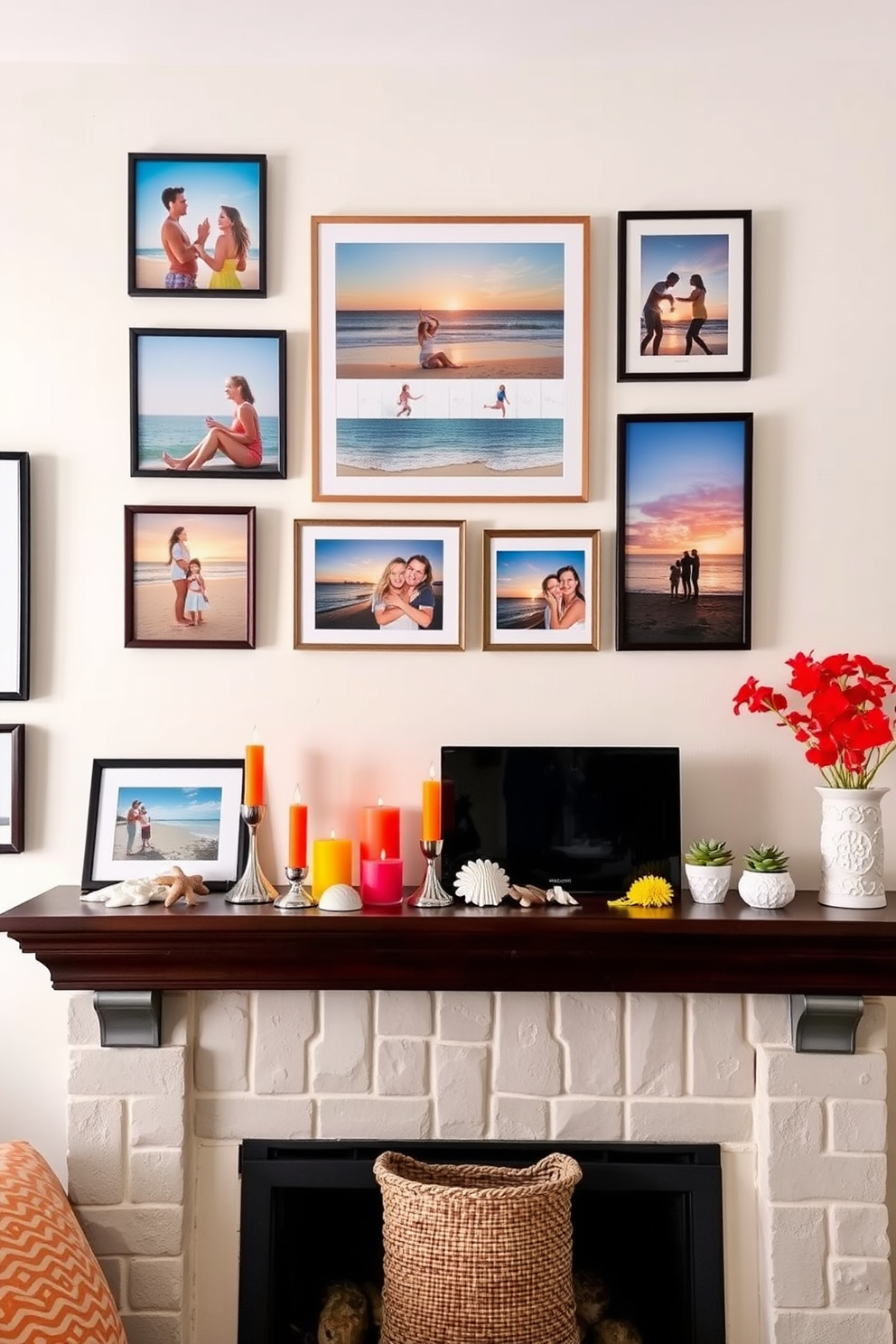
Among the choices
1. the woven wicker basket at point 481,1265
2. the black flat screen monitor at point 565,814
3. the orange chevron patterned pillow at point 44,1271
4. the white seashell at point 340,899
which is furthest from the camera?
the black flat screen monitor at point 565,814

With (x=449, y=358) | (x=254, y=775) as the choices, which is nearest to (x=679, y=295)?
(x=449, y=358)

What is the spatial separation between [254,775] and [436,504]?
0.60m

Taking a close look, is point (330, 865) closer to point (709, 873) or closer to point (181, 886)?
point (181, 886)

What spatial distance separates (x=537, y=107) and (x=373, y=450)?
2.34 feet

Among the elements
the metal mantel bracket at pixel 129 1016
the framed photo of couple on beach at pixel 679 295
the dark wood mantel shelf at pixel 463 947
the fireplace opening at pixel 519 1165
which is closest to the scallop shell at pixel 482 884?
the dark wood mantel shelf at pixel 463 947

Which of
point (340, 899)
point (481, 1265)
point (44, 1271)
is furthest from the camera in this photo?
point (340, 899)

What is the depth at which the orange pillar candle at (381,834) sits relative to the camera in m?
1.85

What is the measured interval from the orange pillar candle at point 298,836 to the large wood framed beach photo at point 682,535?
0.66 meters

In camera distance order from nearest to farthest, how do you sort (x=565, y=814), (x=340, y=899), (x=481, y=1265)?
1. (x=481, y=1265)
2. (x=340, y=899)
3. (x=565, y=814)

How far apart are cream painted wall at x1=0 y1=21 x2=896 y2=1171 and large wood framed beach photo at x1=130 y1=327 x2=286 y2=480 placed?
0.04 metres

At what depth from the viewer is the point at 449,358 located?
1977 millimetres

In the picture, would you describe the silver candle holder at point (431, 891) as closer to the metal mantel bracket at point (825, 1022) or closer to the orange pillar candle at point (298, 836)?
the orange pillar candle at point (298, 836)

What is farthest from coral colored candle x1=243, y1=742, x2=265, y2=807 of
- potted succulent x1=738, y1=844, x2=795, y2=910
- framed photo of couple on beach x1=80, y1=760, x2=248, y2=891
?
potted succulent x1=738, y1=844, x2=795, y2=910

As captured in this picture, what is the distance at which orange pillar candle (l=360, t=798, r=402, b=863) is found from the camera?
6.07 ft
